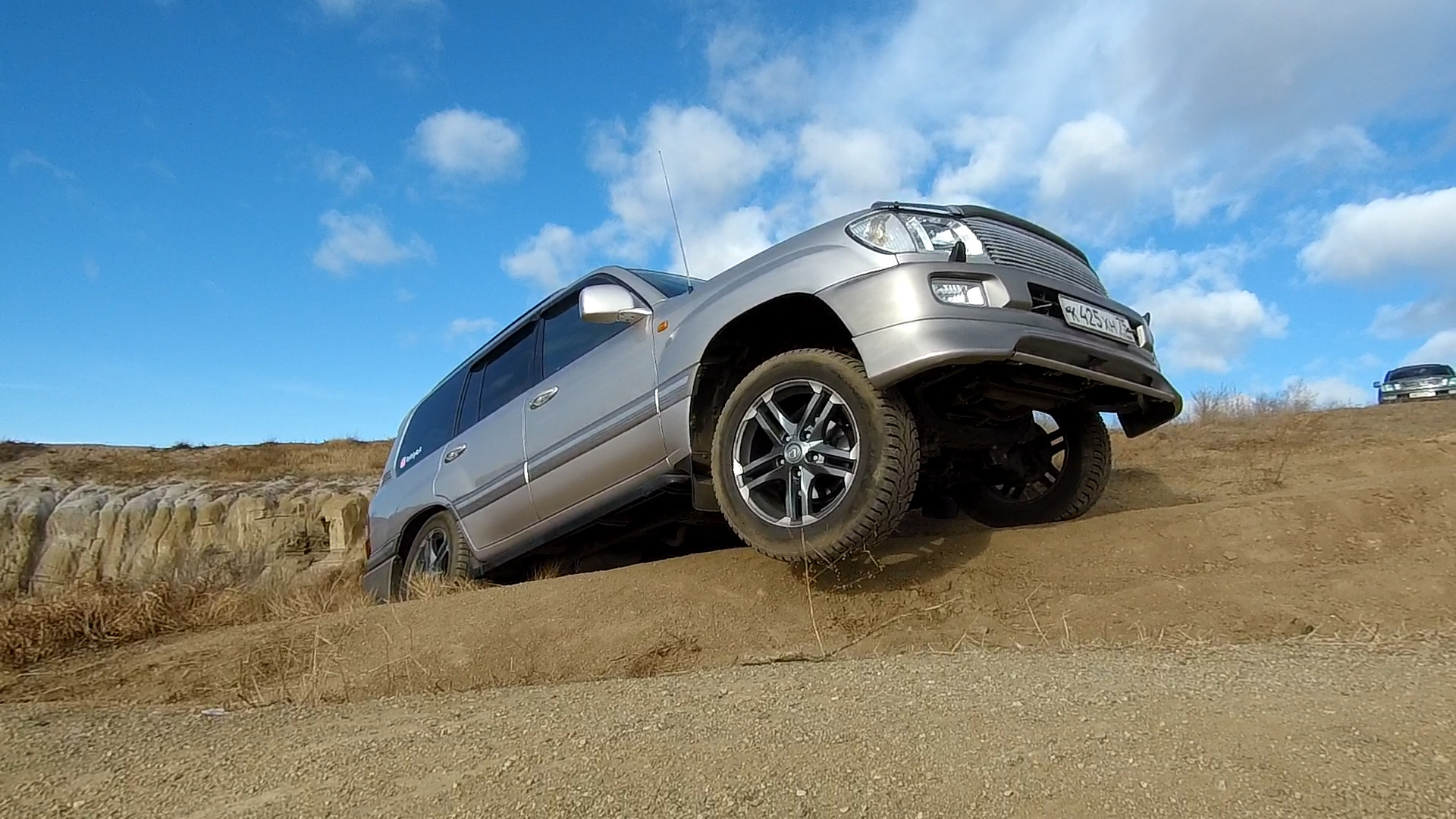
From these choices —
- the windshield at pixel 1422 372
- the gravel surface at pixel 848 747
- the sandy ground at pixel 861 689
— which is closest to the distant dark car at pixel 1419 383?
the windshield at pixel 1422 372

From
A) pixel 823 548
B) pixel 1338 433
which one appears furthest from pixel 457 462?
Result: pixel 1338 433

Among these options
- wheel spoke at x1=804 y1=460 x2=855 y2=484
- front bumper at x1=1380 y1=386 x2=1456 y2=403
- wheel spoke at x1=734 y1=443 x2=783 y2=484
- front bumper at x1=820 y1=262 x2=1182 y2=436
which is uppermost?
front bumper at x1=1380 y1=386 x2=1456 y2=403

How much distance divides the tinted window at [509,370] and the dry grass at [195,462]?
10728 millimetres

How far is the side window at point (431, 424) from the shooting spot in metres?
6.08

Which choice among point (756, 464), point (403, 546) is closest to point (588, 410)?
point (756, 464)

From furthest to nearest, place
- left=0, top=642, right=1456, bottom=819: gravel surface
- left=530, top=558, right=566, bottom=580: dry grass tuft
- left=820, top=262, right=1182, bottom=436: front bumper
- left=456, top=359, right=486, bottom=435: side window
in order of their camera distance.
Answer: left=456, top=359, right=486, bottom=435: side window → left=530, top=558, right=566, bottom=580: dry grass tuft → left=820, top=262, right=1182, bottom=436: front bumper → left=0, top=642, right=1456, bottom=819: gravel surface

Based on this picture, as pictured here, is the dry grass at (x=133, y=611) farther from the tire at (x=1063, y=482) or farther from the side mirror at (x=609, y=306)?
the tire at (x=1063, y=482)

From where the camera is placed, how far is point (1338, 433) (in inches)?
316

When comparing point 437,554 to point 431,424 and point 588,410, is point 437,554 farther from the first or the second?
point 588,410

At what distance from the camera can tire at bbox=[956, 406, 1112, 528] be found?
14.6 ft

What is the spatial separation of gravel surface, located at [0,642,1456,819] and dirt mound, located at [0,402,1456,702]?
523mm

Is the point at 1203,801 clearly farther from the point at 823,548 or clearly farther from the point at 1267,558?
the point at 1267,558

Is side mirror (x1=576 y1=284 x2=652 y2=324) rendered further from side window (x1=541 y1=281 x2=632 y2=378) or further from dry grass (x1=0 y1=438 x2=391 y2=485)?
dry grass (x1=0 y1=438 x2=391 y2=485)

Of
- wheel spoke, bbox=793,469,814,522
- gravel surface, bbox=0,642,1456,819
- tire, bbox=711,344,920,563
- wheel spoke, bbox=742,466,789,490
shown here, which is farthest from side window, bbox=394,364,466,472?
gravel surface, bbox=0,642,1456,819
